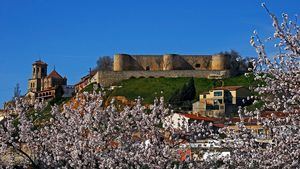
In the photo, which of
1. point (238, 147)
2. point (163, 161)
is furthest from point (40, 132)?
point (238, 147)

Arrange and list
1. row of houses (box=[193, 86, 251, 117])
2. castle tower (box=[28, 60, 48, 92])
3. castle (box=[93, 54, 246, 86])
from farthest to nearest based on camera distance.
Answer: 1. castle tower (box=[28, 60, 48, 92])
2. castle (box=[93, 54, 246, 86])
3. row of houses (box=[193, 86, 251, 117])

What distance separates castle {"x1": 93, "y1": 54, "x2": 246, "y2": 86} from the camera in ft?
328

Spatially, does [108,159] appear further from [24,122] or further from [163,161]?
[24,122]

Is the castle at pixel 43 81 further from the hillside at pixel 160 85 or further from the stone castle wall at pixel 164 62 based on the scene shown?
the hillside at pixel 160 85

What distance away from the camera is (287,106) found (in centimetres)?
1106

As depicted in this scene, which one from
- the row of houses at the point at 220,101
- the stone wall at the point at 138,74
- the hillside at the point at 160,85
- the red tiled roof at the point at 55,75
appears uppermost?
the red tiled roof at the point at 55,75

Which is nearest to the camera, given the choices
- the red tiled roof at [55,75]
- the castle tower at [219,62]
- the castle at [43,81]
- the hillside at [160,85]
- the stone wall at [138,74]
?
the hillside at [160,85]

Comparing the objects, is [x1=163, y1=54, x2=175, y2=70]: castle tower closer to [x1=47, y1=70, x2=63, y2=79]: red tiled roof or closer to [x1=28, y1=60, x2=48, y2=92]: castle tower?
[x1=47, y1=70, x2=63, y2=79]: red tiled roof

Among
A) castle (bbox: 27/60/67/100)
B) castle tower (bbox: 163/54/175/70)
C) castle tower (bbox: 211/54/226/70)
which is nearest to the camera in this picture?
castle tower (bbox: 211/54/226/70)

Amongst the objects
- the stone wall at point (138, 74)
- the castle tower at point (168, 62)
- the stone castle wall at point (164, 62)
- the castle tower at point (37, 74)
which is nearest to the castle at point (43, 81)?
the castle tower at point (37, 74)

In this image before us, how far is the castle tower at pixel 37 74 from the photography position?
126044 mm

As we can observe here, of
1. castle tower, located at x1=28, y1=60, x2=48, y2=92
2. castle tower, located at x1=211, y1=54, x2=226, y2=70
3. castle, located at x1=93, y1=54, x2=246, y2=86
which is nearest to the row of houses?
castle, located at x1=93, y1=54, x2=246, y2=86

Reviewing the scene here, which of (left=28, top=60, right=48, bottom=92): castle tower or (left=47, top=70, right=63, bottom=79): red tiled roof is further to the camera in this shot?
(left=47, top=70, right=63, bottom=79): red tiled roof

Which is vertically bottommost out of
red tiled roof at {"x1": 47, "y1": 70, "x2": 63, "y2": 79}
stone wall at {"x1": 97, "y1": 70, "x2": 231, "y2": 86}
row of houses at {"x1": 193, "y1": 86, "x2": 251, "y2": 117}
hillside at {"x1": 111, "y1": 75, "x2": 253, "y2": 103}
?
row of houses at {"x1": 193, "y1": 86, "x2": 251, "y2": 117}
